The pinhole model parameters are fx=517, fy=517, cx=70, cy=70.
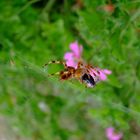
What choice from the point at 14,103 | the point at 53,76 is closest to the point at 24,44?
the point at 14,103

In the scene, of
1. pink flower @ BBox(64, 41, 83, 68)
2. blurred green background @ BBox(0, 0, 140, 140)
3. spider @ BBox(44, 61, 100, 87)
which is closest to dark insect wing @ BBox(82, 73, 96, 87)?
spider @ BBox(44, 61, 100, 87)

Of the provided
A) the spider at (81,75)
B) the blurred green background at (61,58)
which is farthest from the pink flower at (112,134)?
the spider at (81,75)

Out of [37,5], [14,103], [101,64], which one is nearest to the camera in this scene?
[101,64]

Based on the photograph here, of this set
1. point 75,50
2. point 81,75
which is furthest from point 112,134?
point 81,75

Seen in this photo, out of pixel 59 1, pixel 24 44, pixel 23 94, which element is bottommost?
pixel 23 94

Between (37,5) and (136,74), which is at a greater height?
(37,5)

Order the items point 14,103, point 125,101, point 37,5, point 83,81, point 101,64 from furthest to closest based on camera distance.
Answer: point 37,5 → point 14,103 → point 125,101 → point 101,64 → point 83,81

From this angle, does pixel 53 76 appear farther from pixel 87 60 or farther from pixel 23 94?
pixel 23 94
